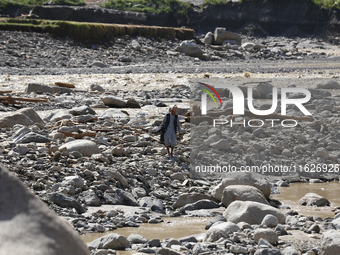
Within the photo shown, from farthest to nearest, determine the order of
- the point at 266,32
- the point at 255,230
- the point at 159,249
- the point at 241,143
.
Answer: the point at 266,32 < the point at 241,143 < the point at 255,230 < the point at 159,249

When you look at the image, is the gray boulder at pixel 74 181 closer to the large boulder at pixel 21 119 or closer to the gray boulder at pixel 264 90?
the large boulder at pixel 21 119

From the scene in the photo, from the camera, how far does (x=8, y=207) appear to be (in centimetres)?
177

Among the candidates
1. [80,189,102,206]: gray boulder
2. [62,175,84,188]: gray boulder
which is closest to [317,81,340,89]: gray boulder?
[62,175,84,188]: gray boulder

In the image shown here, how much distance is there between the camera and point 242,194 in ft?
18.3

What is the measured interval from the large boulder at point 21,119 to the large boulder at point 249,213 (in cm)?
573

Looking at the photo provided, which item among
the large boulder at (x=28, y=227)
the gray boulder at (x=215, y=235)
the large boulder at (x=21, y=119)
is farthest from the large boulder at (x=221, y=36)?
the large boulder at (x=28, y=227)

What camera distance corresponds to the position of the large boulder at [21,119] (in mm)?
9062

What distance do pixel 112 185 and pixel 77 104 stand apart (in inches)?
280

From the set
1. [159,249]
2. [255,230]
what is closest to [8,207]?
[159,249]

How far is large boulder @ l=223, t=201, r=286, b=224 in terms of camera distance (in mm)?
4816

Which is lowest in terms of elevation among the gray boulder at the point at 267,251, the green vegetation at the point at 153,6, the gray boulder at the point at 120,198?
the gray boulder at the point at 120,198

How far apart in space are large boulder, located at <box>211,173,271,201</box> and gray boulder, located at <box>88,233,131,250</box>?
223 centimetres

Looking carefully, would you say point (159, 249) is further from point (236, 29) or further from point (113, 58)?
point (236, 29)

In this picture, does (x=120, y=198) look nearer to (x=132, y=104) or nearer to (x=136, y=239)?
(x=136, y=239)
